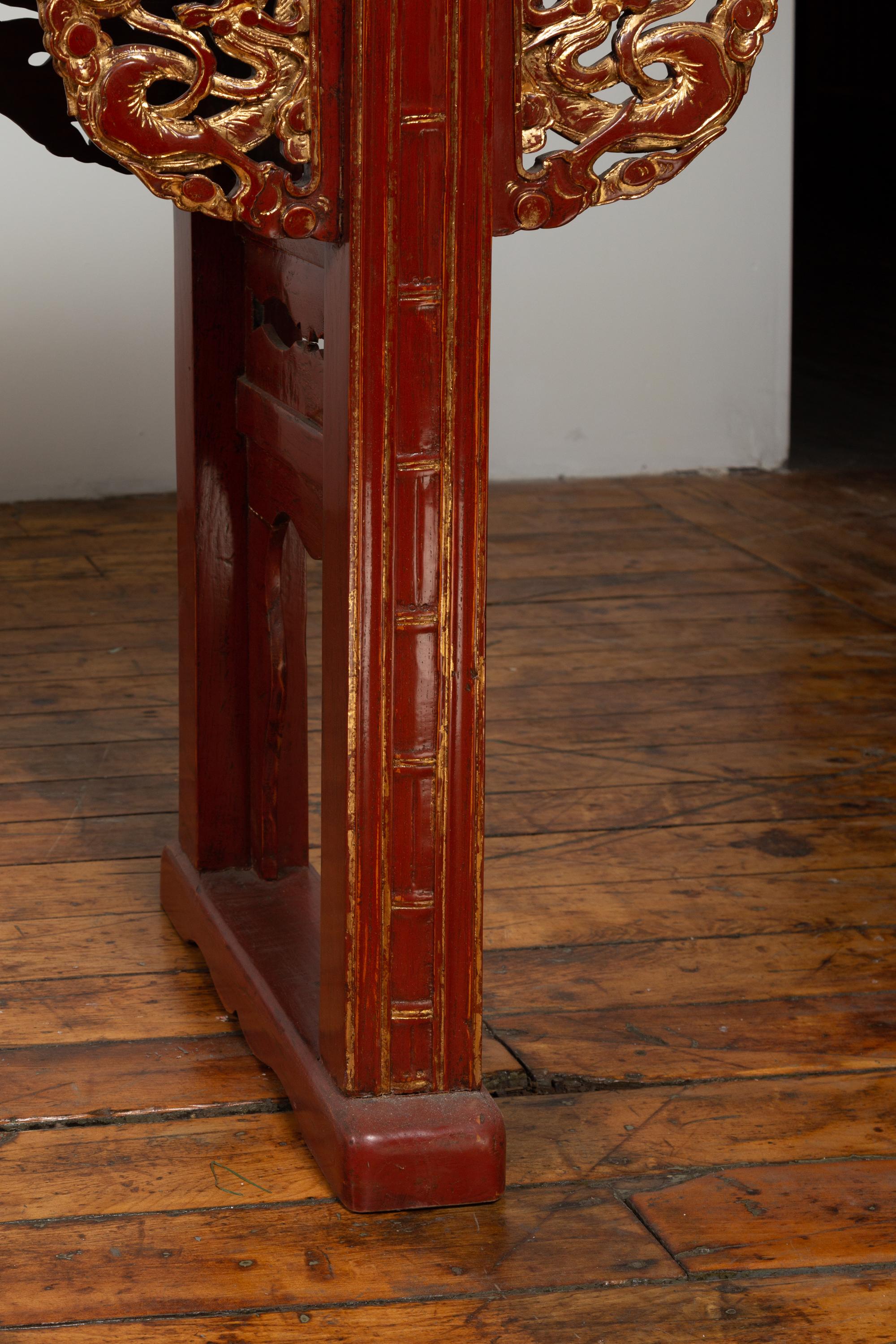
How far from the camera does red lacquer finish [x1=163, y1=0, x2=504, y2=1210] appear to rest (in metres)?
1.50

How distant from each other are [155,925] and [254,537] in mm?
540

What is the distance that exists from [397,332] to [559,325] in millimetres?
3487

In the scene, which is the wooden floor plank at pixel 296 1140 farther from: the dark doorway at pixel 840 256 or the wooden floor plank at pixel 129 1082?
the dark doorway at pixel 840 256

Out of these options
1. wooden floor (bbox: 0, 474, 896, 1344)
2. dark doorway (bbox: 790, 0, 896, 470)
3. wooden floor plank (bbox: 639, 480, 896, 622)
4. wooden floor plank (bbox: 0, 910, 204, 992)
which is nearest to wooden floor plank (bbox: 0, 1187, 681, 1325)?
wooden floor (bbox: 0, 474, 896, 1344)

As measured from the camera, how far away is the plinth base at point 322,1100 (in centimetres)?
162

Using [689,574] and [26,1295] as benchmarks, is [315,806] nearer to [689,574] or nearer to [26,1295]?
[26,1295]

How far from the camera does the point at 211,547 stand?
2.14 metres

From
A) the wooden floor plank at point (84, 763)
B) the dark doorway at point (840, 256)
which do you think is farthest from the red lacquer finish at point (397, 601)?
the dark doorway at point (840, 256)

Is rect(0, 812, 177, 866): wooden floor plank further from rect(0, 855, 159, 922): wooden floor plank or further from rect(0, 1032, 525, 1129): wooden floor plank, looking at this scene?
rect(0, 1032, 525, 1129): wooden floor plank

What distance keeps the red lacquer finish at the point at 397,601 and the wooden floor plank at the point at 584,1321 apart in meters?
0.16

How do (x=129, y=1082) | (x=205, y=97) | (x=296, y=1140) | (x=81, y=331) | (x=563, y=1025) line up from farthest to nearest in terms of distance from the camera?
1. (x=81, y=331)
2. (x=563, y=1025)
3. (x=129, y=1082)
4. (x=296, y=1140)
5. (x=205, y=97)

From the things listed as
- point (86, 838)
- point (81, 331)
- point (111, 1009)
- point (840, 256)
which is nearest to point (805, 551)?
point (81, 331)

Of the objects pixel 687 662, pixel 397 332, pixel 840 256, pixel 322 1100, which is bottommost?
pixel 687 662

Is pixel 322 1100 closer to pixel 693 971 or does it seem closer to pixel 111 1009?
pixel 111 1009
